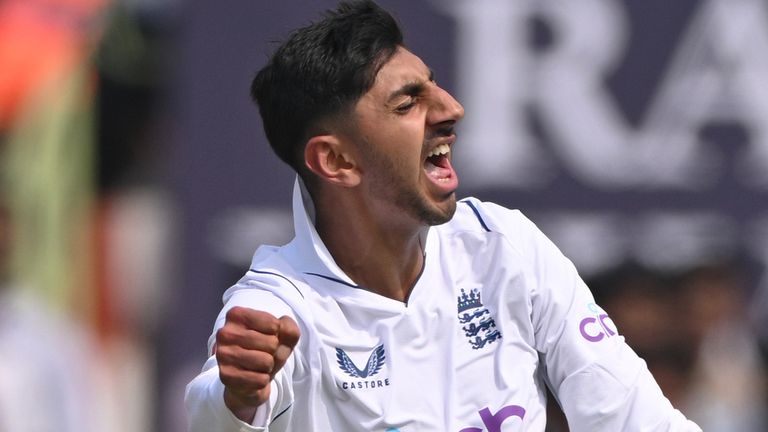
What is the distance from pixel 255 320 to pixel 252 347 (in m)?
0.05

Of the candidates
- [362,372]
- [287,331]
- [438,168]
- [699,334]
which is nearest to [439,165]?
[438,168]

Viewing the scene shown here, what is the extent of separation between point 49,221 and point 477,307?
4.25 m

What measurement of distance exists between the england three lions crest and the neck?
0.46ft

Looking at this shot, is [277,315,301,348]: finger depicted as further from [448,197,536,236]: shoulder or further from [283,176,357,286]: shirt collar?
[448,197,536,236]: shoulder

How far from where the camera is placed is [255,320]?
3283 millimetres

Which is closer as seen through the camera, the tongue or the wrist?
the wrist

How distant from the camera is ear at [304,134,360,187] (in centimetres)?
393

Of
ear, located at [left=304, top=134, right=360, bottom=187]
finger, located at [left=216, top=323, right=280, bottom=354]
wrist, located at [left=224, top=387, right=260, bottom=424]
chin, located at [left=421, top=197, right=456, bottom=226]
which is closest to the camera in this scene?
finger, located at [left=216, top=323, right=280, bottom=354]

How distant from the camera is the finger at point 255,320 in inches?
129

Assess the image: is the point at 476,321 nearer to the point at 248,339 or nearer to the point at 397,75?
the point at 397,75

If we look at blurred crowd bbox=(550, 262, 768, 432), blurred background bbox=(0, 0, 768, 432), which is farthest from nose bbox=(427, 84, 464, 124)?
blurred crowd bbox=(550, 262, 768, 432)

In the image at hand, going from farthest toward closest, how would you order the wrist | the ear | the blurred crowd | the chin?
the blurred crowd → the ear → the chin → the wrist

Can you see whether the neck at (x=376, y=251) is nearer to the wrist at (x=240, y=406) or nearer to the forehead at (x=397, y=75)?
the forehead at (x=397, y=75)

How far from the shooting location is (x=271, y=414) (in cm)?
354
